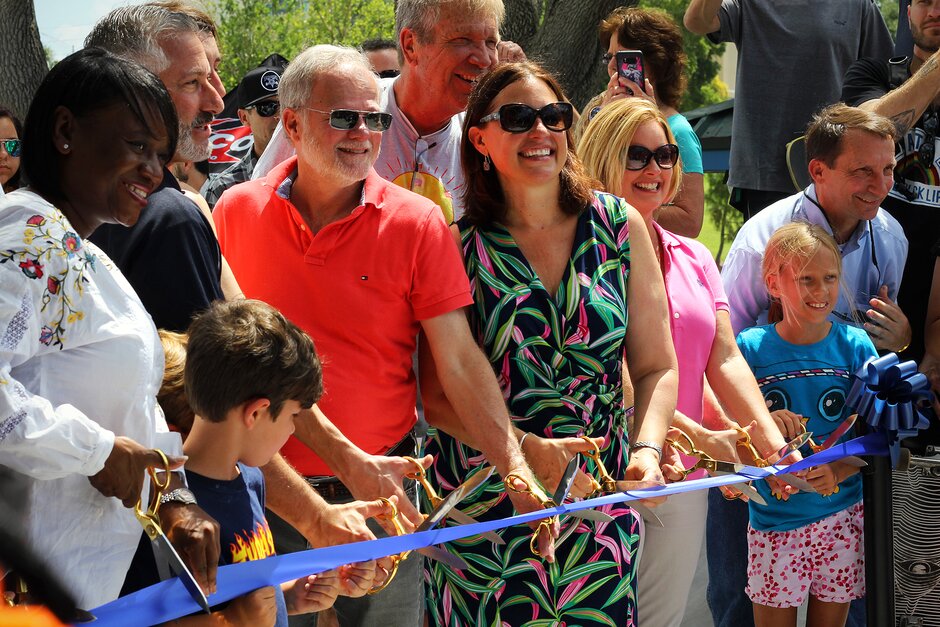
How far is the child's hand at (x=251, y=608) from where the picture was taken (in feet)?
7.21

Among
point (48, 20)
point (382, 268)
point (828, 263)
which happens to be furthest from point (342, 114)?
point (48, 20)

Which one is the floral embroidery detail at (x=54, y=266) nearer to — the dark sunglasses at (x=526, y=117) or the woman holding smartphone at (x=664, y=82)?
the dark sunglasses at (x=526, y=117)

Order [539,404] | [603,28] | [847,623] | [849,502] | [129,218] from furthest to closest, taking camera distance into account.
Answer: [603,28]
[847,623]
[849,502]
[539,404]
[129,218]

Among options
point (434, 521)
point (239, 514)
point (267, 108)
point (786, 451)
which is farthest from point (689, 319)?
point (267, 108)

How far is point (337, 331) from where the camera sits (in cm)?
302

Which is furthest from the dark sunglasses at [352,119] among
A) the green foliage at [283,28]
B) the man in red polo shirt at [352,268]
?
the green foliage at [283,28]

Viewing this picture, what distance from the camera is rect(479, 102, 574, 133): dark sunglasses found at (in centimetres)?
300

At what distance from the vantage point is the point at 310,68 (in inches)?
124

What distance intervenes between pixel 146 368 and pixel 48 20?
33.0 feet

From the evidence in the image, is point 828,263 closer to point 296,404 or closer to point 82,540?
point 296,404

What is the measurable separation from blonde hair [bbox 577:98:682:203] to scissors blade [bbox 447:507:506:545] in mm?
1408

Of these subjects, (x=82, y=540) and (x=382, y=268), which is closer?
(x=82, y=540)

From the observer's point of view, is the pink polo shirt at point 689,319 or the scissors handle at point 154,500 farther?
the pink polo shirt at point 689,319

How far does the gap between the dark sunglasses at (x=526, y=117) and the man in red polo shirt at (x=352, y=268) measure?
1.06ft
